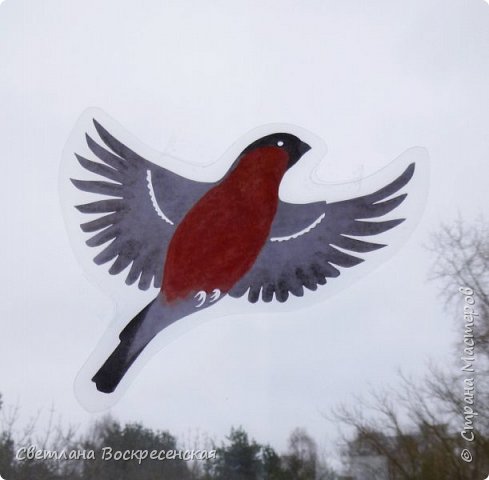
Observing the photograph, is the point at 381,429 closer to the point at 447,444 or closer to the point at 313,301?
the point at 447,444

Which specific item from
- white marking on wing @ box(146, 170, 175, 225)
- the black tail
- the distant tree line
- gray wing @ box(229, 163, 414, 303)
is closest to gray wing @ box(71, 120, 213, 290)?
white marking on wing @ box(146, 170, 175, 225)

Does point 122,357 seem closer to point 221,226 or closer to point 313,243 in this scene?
point 221,226

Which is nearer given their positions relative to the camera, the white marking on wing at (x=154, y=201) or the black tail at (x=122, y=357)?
the black tail at (x=122, y=357)

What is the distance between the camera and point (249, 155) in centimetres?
931

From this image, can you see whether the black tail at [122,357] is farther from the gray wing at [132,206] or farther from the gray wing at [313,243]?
the gray wing at [313,243]

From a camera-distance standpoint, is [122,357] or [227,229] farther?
[227,229]

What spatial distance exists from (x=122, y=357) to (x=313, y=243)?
261 cm

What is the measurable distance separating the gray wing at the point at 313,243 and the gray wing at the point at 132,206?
1.04 m

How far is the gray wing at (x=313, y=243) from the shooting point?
9.16m

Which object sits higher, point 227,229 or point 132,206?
point 132,206

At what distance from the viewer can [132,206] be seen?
30.2ft

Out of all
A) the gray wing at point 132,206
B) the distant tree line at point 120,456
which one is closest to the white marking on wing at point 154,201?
the gray wing at point 132,206

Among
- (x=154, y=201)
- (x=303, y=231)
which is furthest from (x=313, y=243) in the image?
(x=154, y=201)

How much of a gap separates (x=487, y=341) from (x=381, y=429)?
162cm
